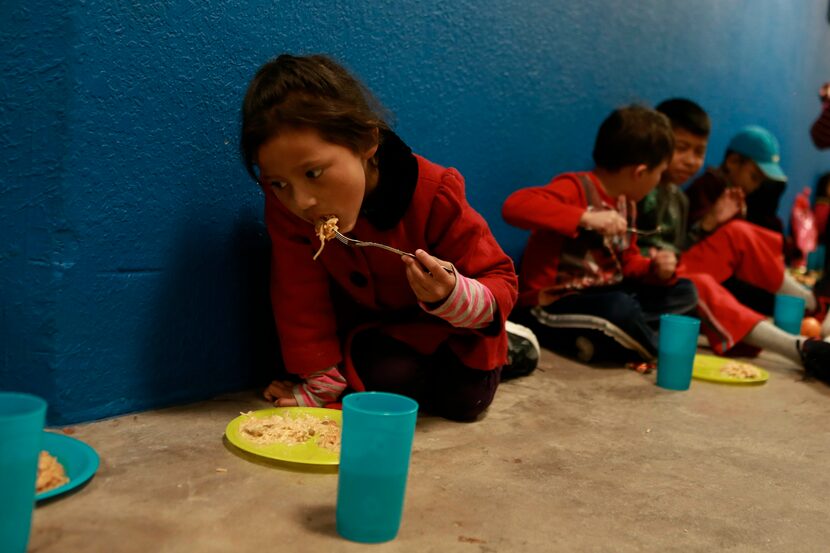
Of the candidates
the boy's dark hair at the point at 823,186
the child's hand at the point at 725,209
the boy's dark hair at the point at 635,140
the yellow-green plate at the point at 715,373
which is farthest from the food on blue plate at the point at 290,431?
the boy's dark hair at the point at 823,186

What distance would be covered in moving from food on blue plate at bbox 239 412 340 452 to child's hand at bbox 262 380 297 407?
156 mm

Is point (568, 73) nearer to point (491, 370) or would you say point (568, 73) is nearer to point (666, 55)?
point (666, 55)

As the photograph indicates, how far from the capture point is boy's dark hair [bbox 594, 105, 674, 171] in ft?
8.05

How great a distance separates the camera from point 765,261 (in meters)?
3.39

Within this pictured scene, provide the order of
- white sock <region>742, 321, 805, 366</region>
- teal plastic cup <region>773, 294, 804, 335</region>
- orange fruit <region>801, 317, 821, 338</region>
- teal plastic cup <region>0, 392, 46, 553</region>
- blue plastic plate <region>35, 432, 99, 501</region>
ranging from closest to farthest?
teal plastic cup <region>0, 392, 46, 553</region>, blue plastic plate <region>35, 432, 99, 501</region>, white sock <region>742, 321, 805, 366</region>, teal plastic cup <region>773, 294, 804, 335</region>, orange fruit <region>801, 317, 821, 338</region>

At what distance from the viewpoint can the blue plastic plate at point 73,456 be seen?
116 cm

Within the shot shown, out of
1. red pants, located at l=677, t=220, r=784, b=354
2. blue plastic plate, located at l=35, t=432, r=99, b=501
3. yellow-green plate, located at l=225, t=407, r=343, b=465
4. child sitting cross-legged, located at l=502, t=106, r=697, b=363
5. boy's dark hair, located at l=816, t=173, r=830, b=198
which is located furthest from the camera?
boy's dark hair, located at l=816, t=173, r=830, b=198

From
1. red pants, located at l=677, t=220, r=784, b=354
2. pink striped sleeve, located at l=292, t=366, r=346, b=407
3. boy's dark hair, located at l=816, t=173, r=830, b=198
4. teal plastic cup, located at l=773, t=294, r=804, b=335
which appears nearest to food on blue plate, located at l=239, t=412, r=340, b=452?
pink striped sleeve, located at l=292, t=366, r=346, b=407

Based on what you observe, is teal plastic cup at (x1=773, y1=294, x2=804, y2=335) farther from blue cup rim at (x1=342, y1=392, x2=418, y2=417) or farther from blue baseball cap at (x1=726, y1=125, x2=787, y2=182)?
blue cup rim at (x1=342, y1=392, x2=418, y2=417)

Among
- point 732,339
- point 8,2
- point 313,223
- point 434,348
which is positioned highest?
point 8,2

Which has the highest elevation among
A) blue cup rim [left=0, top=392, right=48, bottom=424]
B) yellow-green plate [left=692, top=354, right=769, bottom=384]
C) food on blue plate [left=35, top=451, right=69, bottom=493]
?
blue cup rim [left=0, top=392, right=48, bottom=424]

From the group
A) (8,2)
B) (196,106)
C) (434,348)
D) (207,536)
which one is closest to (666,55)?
(434,348)

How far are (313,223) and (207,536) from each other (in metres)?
0.66

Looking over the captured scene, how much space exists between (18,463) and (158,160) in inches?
29.9
